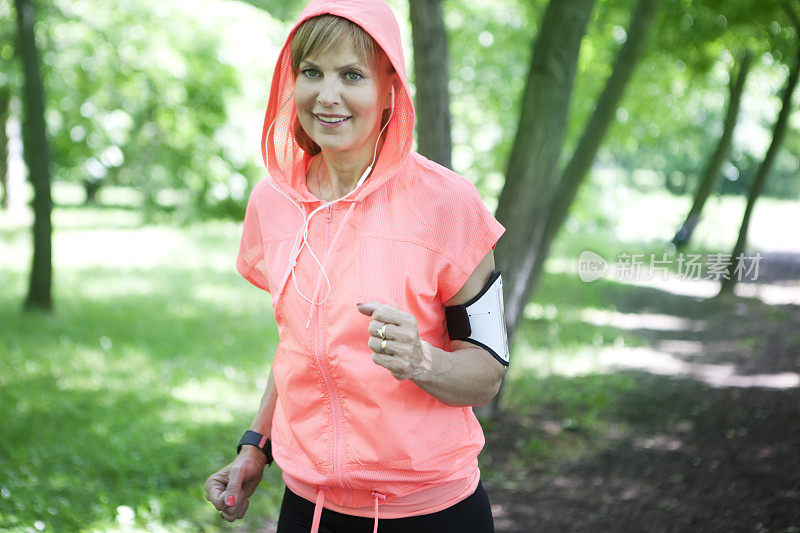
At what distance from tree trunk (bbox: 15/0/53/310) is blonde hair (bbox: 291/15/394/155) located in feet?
28.4

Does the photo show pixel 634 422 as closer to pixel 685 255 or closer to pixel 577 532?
pixel 577 532

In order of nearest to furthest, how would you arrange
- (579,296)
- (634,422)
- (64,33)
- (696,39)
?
(634,422), (696,39), (64,33), (579,296)

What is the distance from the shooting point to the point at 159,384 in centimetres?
743

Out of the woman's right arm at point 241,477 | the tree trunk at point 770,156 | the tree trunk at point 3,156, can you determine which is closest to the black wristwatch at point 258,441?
the woman's right arm at point 241,477

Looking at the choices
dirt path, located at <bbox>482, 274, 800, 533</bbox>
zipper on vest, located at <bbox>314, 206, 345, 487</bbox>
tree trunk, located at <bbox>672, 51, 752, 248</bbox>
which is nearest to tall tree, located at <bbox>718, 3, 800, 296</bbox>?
tree trunk, located at <bbox>672, 51, 752, 248</bbox>

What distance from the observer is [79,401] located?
21.9ft

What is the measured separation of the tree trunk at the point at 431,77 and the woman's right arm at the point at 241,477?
2.98m

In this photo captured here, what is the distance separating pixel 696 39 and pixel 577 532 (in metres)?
6.77

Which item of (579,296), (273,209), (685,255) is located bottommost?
(579,296)

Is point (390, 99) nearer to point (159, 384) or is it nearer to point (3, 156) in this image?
point (159, 384)

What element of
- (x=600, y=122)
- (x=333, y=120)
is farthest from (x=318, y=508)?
(x=600, y=122)

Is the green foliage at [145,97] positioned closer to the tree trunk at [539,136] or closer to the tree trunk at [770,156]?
the tree trunk at [539,136]

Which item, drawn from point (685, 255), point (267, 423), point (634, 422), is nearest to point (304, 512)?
point (267, 423)

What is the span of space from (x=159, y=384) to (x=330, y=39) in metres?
6.28
